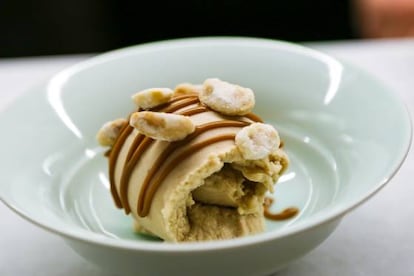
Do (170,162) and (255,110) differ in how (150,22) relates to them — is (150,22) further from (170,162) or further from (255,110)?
(170,162)

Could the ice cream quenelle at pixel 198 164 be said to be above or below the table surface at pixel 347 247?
above

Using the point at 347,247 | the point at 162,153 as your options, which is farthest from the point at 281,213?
the point at 162,153

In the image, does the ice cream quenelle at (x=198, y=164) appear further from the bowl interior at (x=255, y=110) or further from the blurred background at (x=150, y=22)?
the blurred background at (x=150, y=22)

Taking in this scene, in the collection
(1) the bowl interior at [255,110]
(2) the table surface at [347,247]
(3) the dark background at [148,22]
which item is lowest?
(3) the dark background at [148,22]

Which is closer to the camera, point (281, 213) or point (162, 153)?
point (162, 153)

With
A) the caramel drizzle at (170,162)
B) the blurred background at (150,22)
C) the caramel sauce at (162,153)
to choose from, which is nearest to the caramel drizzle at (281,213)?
the caramel sauce at (162,153)

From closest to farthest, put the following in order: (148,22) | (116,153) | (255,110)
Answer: (116,153) → (255,110) → (148,22)

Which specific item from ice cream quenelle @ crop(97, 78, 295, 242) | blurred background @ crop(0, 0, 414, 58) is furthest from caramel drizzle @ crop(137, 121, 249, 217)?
blurred background @ crop(0, 0, 414, 58)
